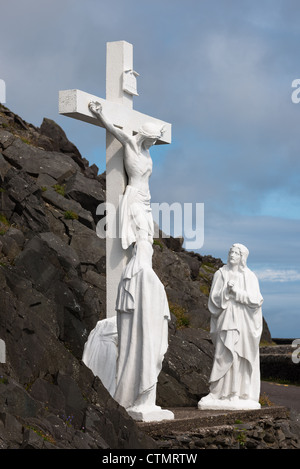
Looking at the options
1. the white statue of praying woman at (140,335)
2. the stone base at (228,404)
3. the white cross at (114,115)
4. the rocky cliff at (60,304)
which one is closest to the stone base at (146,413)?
the white statue of praying woman at (140,335)

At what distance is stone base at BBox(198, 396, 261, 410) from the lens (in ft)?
38.2

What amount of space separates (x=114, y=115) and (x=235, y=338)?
3.62m

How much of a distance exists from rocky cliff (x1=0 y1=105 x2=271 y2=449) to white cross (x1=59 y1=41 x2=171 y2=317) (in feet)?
3.79

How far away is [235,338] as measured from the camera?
1182 centimetres

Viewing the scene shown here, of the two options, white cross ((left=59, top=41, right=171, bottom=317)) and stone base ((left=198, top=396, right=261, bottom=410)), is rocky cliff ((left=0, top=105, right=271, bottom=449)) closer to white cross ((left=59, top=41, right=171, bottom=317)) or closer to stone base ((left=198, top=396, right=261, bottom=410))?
white cross ((left=59, top=41, right=171, bottom=317))

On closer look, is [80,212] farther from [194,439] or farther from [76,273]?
[194,439]

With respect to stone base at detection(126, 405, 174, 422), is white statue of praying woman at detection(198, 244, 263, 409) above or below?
above

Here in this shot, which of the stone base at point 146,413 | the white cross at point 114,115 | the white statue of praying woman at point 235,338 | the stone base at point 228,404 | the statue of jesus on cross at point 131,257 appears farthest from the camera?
the white statue of praying woman at point 235,338

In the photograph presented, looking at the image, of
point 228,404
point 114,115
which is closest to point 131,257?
point 114,115

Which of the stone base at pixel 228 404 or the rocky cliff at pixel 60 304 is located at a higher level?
the rocky cliff at pixel 60 304

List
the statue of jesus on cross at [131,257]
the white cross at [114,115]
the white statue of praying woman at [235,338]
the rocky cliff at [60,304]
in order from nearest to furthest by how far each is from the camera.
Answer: the rocky cliff at [60,304], the statue of jesus on cross at [131,257], the white cross at [114,115], the white statue of praying woman at [235,338]

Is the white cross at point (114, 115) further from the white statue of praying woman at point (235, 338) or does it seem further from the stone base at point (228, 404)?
the stone base at point (228, 404)

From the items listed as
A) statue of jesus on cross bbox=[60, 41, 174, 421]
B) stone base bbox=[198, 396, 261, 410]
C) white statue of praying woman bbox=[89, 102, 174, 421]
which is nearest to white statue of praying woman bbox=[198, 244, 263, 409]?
stone base bbox=[198, 396, 261, 410]

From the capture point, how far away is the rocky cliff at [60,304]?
27.5ft
